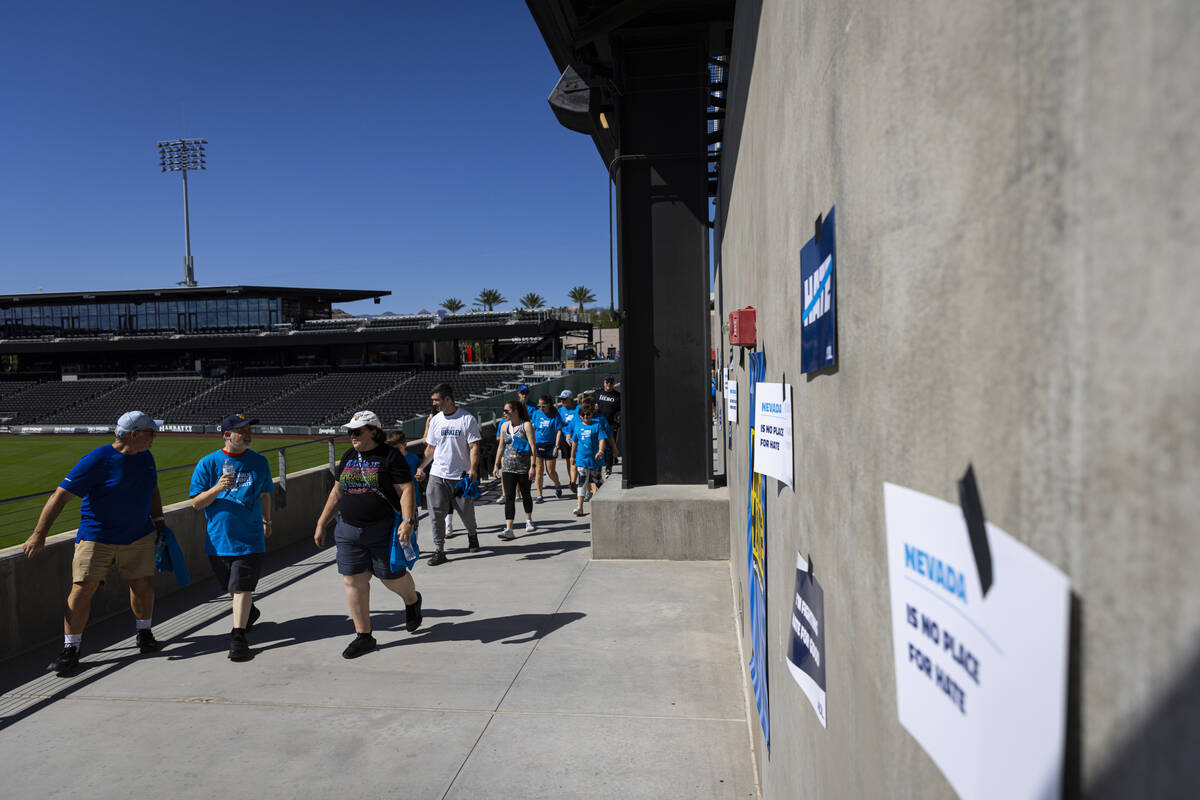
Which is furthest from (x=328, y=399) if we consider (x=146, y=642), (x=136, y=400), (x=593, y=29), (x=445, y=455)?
(x=146, y=642)

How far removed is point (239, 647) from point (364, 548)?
126 centimetres

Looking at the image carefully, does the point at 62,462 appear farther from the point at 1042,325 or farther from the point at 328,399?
the point at 1042,325

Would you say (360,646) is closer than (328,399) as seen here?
Yes

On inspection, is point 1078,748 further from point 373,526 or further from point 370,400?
point 370,400

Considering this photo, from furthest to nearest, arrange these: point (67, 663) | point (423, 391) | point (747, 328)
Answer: point (423, 391) → point (67, 663) → point (747, 328)

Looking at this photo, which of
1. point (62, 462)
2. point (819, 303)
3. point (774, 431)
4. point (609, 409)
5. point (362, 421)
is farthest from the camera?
point (62, 462)

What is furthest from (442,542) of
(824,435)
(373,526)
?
(824,435)

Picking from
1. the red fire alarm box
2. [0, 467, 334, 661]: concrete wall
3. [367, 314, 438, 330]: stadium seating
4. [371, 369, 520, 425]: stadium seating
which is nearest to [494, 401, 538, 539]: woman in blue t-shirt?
[0, 467, 334, 661]: concrete wall

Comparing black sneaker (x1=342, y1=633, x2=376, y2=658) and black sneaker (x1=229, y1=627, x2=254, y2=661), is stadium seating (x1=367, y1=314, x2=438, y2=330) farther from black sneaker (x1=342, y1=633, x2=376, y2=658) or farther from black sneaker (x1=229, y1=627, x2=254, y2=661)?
black sneaker (x1=342, y1=633, x2=376, y2=658)

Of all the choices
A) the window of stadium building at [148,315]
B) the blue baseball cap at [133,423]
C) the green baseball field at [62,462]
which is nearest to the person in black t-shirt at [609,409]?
the green baseball field at [62,462]

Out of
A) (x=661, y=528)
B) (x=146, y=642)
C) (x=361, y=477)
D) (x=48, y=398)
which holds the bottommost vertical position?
(x=146, y=642)

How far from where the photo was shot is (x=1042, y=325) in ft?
Result: 2.23

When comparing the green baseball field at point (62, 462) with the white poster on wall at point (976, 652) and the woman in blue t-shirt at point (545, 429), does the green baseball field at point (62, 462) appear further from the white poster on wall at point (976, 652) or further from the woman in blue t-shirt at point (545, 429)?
the white poster on wall at point (976, 652)

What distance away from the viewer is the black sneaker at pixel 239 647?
604 cm
